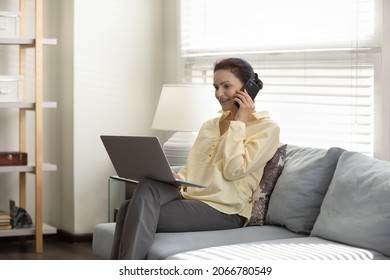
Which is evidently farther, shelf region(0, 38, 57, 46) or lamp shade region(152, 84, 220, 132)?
shelf region(0, 38, 57, 46)

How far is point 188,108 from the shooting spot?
15.1ft

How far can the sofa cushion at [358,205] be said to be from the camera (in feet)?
9.98

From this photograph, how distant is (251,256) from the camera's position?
3.03 metres

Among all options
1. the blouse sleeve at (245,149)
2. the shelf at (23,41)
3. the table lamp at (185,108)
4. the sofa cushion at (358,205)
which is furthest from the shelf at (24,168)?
the sofa cushion at (358,205)

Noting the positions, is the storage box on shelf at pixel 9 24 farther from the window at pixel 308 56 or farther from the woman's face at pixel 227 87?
the woman's face at pixel 227 87

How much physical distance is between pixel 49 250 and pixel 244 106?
2.11 metres

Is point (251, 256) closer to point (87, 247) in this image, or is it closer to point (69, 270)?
point (69, 270)

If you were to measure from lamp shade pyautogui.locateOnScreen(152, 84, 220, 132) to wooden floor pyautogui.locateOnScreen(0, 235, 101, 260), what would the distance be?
1.00m

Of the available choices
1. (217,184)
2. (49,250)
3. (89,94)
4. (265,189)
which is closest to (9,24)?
(89,94)

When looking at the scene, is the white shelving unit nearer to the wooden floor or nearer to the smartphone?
Answer: the wooden floor

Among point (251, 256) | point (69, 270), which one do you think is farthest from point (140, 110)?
point (69, 270)

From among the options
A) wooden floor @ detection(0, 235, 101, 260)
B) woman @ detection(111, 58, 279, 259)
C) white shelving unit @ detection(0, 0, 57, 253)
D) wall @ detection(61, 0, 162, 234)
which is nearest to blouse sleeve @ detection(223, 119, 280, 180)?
woman @ detection(111, 58, 279, 259)

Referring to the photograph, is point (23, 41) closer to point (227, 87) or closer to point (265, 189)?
point (227, 87)

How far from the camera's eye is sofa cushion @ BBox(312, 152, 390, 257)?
9.98ft
